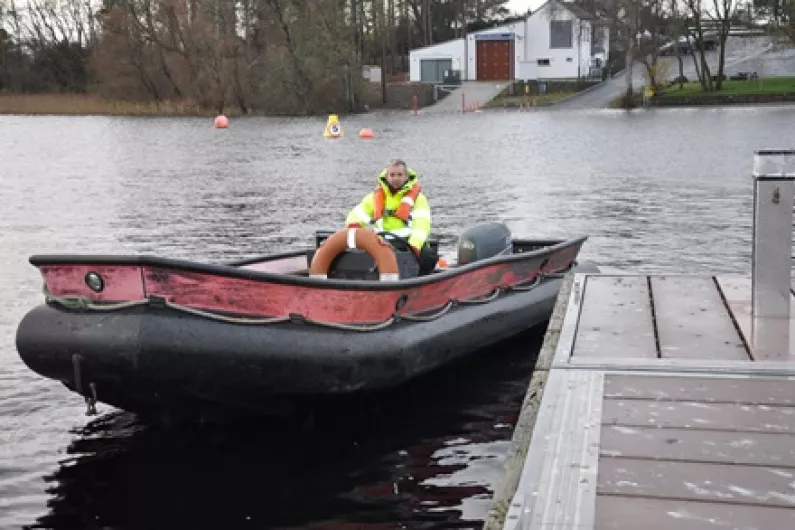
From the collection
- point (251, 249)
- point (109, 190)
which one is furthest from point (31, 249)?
point (109, 190)

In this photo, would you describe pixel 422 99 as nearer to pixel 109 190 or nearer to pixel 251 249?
pixel 109 190

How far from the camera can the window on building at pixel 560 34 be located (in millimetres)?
63350

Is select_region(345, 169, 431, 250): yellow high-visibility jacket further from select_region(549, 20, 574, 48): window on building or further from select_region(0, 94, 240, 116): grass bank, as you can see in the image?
select_region(549, 20, 574, 48): window on building

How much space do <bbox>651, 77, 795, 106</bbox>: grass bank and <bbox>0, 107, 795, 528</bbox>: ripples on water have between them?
656cm

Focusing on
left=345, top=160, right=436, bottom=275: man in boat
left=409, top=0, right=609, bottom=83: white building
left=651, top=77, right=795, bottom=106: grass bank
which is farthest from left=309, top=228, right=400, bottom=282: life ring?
left=409, top=0, right=609, bottom=83: white building

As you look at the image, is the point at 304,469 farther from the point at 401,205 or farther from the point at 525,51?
the point at 525,51

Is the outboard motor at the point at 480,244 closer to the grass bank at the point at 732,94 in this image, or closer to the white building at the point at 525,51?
the grass bank at the point at 732,94

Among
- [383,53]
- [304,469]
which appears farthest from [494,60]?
[304,469]

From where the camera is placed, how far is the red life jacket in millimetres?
8211

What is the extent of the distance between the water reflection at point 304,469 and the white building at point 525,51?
59.0 m

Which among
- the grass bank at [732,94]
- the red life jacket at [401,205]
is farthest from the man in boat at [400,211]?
the grass bank at [732,94]

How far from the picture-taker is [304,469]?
631 cm

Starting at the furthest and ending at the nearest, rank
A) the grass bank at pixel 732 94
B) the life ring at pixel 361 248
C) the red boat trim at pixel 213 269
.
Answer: the grass bank at pixel 732 94, the life ring at pixel 361 248, the red boat trim at pixel 213 269

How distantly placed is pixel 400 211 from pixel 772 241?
3438mm
